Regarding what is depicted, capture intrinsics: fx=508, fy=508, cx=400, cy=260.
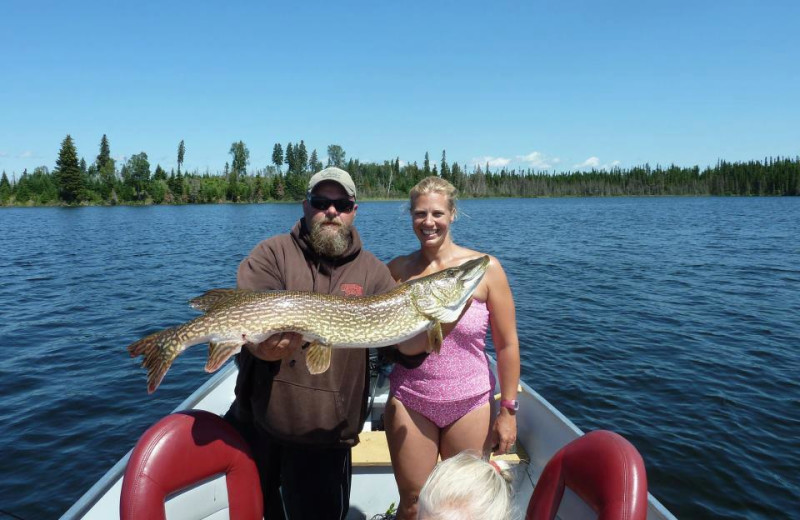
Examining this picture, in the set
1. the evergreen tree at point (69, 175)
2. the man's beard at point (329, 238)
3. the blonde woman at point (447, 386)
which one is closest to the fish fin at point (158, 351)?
the man's beard at point (329, 238)

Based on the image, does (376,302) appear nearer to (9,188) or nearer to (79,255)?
(79,255)

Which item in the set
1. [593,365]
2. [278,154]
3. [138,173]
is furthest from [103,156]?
[593,365]

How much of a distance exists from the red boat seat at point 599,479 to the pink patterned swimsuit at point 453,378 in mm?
615

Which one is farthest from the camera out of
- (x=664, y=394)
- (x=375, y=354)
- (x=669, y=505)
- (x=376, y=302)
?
(x=664, y=394)

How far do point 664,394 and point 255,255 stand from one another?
315 inches

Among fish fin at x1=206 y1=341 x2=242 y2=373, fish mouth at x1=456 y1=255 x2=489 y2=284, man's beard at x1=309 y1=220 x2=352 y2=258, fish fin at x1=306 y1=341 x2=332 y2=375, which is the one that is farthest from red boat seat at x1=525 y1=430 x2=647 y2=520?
fish fin at x1=206 y1=341 x2=242 y2=373

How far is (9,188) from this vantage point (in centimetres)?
9056

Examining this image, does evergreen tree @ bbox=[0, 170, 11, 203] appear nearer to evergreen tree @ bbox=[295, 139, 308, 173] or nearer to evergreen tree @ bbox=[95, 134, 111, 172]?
evergreen tree @ bbox=[95, 134, 111, 172]

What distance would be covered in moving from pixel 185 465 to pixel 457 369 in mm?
1616

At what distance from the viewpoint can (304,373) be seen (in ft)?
9.72

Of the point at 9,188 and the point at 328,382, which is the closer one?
the point at 328,382

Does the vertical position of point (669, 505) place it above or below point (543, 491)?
below

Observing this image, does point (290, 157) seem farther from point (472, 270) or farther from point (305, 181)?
point (472, 270)

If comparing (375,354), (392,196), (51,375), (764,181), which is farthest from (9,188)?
(764,181)
